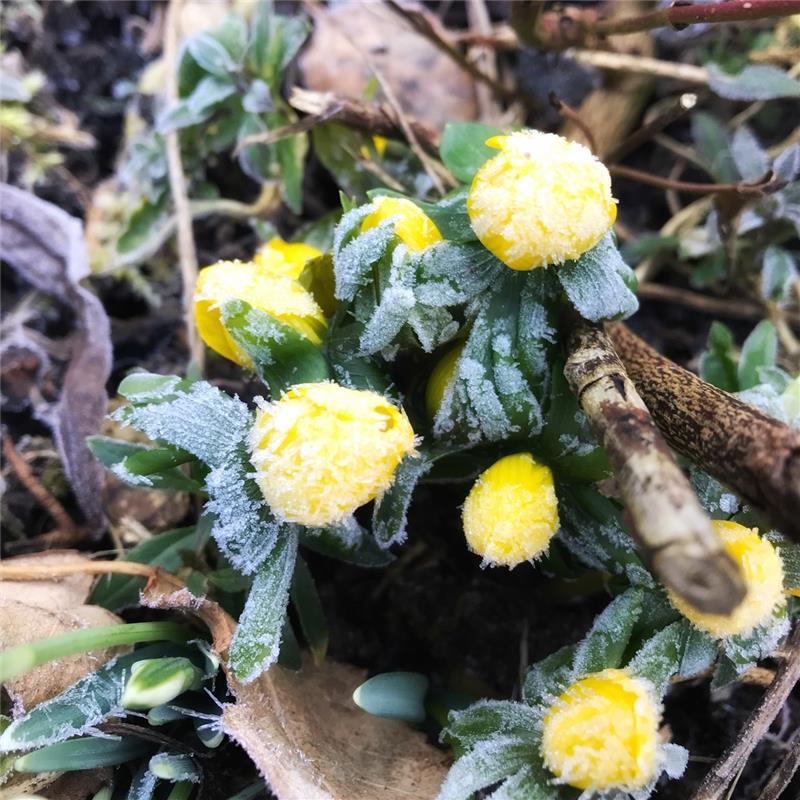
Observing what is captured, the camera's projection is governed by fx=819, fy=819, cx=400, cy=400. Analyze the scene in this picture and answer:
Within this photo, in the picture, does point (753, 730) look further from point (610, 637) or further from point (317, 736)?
point (317, 736)

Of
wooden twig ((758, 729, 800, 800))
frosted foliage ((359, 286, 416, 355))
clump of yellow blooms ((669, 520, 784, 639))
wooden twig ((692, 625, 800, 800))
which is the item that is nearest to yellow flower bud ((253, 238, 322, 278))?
frosted foliage ((359, 286, 416, 355))

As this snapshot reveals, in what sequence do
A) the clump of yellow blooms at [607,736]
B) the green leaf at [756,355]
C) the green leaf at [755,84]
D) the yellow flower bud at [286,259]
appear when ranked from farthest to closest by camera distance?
the green leaf at [755,84] < the green leaf at [756,355] < the yellow flower bud at [286,259] < the clump of yellow blooms at [607,736]

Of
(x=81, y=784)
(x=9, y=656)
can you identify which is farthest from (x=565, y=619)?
(x=9, y=656)

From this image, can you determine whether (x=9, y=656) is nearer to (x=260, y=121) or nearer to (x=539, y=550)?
(x=539, y=550)

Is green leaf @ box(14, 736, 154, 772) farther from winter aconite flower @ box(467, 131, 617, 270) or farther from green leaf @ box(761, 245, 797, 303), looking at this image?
green leaf @ box(761, 245, 797, 303)

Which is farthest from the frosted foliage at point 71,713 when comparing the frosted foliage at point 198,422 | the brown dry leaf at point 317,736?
the frosted foliage at point 198,422

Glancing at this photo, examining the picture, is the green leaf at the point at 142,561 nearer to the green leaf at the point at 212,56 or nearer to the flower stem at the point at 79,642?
the flower stem at the point at 79,642

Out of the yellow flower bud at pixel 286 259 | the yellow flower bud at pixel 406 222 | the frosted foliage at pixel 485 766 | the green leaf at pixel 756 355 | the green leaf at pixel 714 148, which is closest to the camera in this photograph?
the frosted foliage at pixel 485 766

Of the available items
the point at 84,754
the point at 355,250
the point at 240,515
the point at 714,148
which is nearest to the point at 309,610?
the point at 240,515
